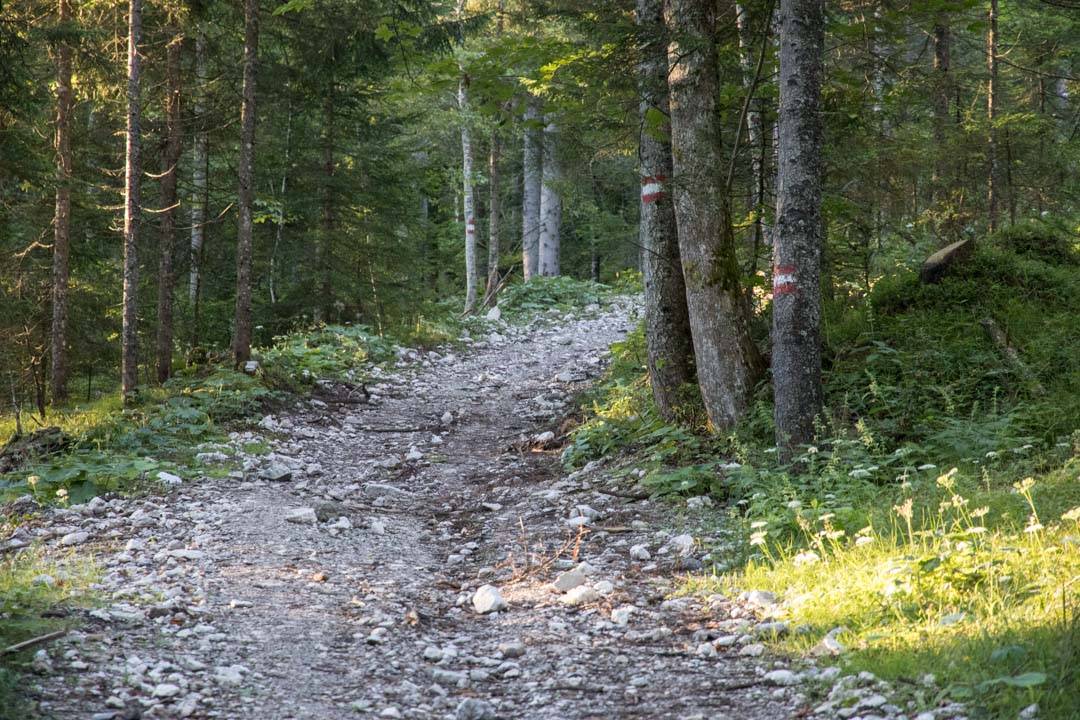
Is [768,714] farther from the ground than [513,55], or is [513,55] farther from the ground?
[513,55]

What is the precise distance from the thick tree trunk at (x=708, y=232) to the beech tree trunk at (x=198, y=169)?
9.03 metres

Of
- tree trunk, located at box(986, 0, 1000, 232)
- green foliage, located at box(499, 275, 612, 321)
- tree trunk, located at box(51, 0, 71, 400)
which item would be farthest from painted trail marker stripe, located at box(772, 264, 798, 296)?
green foliage, located at box(499, 275, 612, 321)

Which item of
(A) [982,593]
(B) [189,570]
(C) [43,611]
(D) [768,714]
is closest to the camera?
(D) [768,714]

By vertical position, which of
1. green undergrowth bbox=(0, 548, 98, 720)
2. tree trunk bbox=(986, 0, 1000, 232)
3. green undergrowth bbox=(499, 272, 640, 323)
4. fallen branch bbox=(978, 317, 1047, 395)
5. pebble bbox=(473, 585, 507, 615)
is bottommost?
pebble bbox=(473, 585, 507, 615)

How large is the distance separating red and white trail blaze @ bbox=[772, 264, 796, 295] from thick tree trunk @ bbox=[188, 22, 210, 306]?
10.4 m

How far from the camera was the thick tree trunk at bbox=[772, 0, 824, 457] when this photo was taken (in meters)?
6.57

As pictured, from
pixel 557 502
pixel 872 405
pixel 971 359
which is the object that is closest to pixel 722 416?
pixel 872 405

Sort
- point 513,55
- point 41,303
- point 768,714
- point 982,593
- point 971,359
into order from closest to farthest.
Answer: point 768,714, point 982,593, point 971,359, point 513,55, point 41,303

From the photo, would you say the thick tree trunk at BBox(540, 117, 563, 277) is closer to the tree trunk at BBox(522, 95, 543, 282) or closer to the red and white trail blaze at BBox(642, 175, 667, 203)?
the tree trunk at BBox(522, 95, 543, 282)

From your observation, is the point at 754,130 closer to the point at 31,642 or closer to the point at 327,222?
the point at 31,642

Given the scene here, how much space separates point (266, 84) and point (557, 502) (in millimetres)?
11617

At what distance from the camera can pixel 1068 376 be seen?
23.7 feet

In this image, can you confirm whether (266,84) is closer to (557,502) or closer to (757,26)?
(757,26)

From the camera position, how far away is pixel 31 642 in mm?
3799
